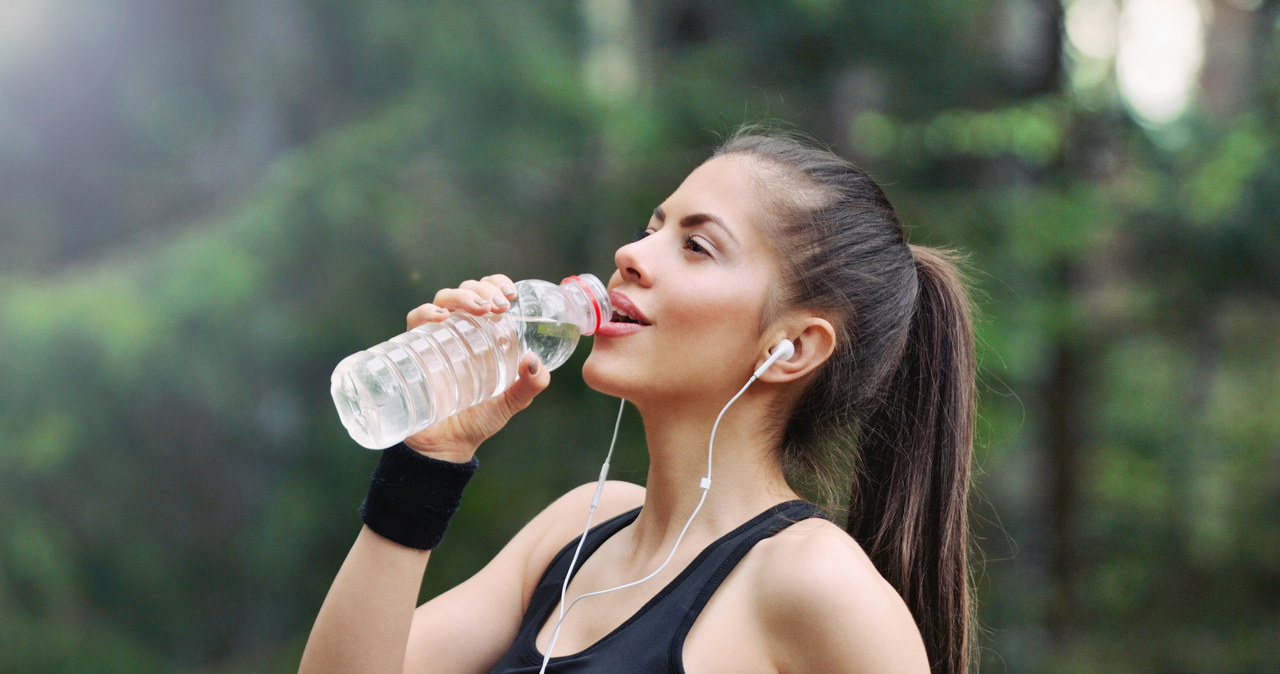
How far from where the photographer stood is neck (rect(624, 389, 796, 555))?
134 centimetres

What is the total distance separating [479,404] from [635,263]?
0.27 meters

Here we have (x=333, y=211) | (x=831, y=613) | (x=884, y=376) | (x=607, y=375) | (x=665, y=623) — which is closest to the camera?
(x=831, y=613)

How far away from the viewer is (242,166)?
3.78m

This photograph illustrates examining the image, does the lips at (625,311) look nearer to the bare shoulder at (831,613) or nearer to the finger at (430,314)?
the finger at (430,314)

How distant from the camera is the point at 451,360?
1.36 meters

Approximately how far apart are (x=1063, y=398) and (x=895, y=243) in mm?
3400

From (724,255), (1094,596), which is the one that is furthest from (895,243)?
(1094,596)

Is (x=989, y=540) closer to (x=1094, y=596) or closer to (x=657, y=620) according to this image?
(x=1094, y=596)

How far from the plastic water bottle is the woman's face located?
0.05 meters

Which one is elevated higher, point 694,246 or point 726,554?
point 694,246

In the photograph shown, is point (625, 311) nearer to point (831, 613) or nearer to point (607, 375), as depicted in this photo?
point (607, 375)

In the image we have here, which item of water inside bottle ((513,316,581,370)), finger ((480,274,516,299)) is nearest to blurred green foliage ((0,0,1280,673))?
water inside bottle ((513,316,581,370))

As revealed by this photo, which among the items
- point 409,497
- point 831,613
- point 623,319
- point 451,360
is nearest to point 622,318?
point 623,319

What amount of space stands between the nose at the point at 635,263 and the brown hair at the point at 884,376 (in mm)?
174
